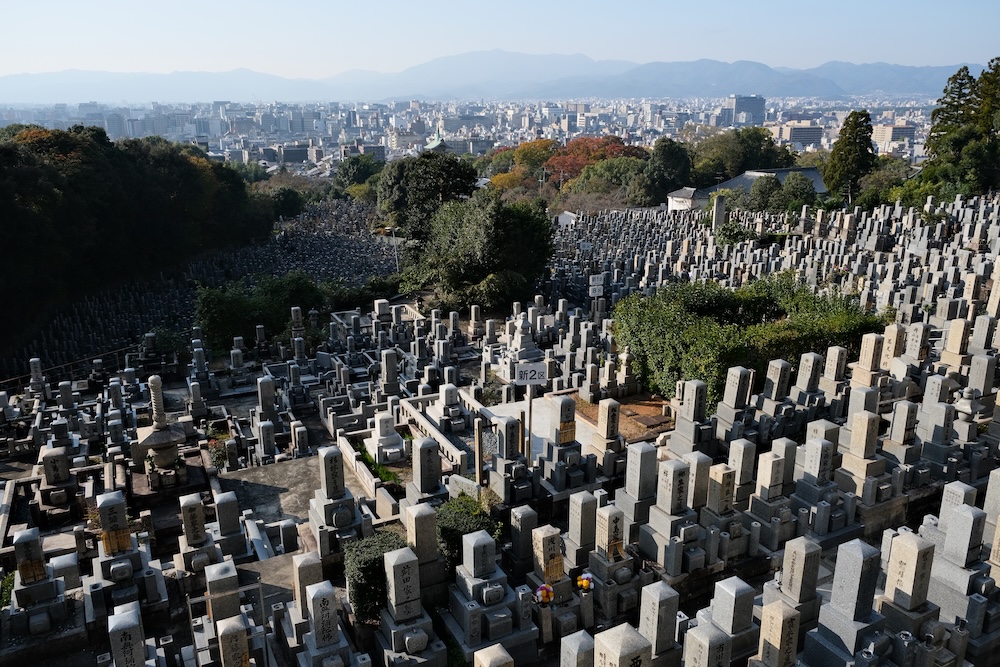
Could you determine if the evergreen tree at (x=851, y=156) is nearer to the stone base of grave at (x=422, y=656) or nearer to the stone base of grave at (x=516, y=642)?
the stone base of grave at (x=516, y=642)

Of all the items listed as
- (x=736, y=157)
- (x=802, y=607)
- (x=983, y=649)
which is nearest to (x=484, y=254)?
(x=802, y=607)

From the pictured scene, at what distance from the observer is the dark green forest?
2566cm

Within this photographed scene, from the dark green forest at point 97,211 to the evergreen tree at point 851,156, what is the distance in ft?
120

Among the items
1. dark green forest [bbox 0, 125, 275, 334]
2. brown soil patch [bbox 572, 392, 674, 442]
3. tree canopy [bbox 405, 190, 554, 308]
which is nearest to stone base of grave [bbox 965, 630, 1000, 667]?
brown soil patch [bbox 572, 392, 674, 442]

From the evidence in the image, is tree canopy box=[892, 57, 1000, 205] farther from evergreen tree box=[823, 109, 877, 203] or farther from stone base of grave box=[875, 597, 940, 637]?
stone base of grave box=[875, 597, 940, 637]

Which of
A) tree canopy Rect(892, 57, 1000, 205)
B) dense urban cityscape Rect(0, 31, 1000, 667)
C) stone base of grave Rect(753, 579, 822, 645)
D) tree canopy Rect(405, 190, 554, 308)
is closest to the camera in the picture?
dense urban cityscape Rect(0, 31, 1000, 667)

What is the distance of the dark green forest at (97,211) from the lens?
25.7 metres

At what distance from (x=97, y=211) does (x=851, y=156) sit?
40.3m

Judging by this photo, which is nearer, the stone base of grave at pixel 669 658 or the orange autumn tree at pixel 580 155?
the stone base of grave at pixel 669 658

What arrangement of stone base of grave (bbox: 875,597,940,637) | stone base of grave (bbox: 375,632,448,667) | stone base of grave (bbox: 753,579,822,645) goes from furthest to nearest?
stone base of grave (bbox: 753,579,822,645) < stone base of grave (bbox: 375,632,448,667) < stone base of grave (bbox: 875,597,940,637)

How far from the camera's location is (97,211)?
31.1 metres

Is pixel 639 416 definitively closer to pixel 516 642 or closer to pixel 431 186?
pixel 516 642

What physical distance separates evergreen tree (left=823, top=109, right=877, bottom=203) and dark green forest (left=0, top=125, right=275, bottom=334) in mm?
36710

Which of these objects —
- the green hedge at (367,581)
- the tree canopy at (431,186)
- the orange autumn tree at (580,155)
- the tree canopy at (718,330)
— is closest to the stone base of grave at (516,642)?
the green hedge at (367,581)
